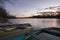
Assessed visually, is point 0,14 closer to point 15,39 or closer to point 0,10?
point 0,10

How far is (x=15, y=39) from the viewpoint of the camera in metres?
4.45

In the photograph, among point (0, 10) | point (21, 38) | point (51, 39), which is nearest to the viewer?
point (51, 39)

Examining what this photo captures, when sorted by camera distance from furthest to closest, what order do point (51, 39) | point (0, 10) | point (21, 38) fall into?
point (0, 10)
point (21, 38)
point (51, 39)

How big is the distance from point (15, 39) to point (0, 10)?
5611 centimetres

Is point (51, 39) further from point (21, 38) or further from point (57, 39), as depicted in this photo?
point (21, 38)

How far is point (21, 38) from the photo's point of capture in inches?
174

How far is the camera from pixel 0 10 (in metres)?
57.2

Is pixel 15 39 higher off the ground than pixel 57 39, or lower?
lower

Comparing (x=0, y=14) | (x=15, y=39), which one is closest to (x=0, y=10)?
(x=0, y=14)

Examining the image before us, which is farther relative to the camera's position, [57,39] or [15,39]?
[15,39]

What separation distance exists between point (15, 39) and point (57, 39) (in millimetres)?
2084

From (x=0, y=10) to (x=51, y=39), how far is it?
57676mm

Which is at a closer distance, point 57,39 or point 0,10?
point 57,39

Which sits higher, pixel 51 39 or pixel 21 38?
pixel 51 39
